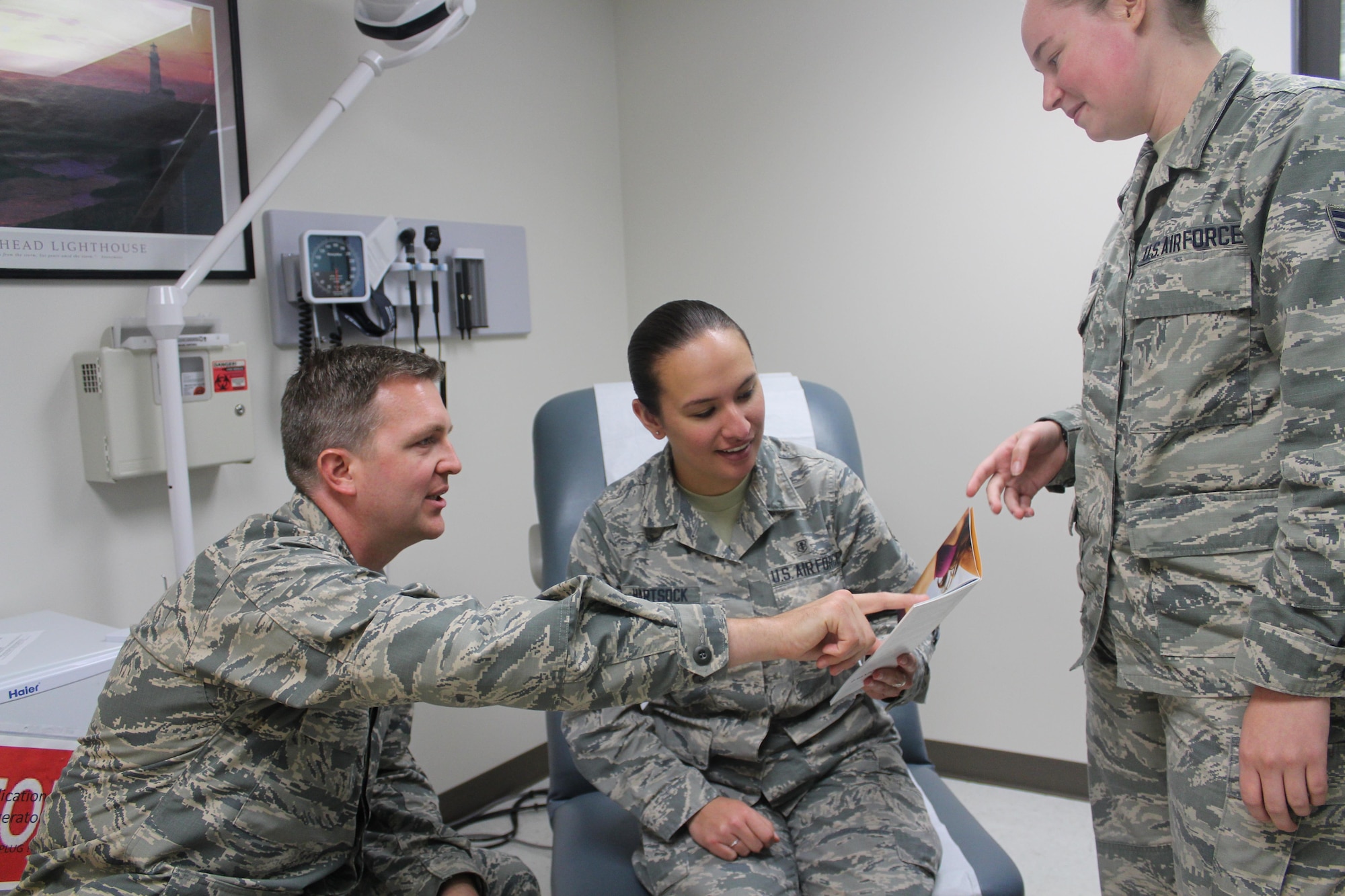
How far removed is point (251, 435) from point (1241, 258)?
1751 mm

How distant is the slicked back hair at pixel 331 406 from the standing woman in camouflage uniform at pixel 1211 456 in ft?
2.97

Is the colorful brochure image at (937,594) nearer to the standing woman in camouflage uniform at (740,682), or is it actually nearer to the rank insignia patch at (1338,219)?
the standing woman in camouflage uniform at (740,682)

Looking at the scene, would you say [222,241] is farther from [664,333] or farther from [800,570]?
[800,570]

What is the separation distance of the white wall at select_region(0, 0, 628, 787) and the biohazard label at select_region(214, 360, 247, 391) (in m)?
0.15

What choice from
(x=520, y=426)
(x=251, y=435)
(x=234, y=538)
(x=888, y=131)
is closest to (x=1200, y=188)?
(x=234, y=538)

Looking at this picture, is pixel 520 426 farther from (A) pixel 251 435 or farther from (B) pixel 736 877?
(B) pixel 736 877

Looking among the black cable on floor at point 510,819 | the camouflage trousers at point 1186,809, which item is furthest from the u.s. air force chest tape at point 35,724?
the camouflage trousers at point 1186,809

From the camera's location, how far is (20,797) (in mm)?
1349

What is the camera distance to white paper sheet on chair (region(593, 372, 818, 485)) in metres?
1.85

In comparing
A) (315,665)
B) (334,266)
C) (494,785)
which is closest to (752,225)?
(334,266)

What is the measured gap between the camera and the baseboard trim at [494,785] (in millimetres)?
2469

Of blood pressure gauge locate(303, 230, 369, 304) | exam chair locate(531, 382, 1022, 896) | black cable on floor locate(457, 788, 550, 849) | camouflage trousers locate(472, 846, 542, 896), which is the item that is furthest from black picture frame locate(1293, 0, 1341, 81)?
black cable on floor locate(457, 788, 550, 849)

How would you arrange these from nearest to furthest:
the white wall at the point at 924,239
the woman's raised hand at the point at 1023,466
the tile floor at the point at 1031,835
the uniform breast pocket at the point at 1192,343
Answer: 1. the uniform breast pocket at the point at 1192,343
2. the woman's raised hand at the point at 1023,466
3. the tile floor at the point at 1031,835
4. the white wall at the point at 924,239

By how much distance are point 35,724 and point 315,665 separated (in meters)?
0.67
